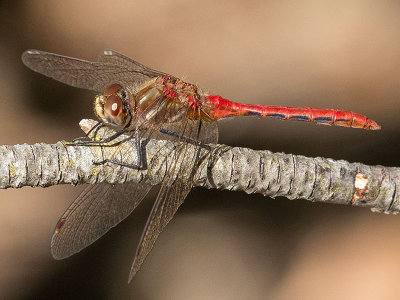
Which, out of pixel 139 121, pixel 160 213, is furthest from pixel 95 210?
pixel 139 121

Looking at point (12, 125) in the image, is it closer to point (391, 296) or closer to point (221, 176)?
point (221, 176)

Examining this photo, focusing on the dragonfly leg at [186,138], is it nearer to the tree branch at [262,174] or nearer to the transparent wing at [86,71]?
the tree branch at [262,174]

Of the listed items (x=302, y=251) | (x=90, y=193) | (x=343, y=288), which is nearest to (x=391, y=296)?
(x=343, y=288)

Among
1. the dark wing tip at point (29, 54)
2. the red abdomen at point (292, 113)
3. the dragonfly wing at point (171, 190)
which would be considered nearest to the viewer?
the dragonfly wing at point (171, 190)

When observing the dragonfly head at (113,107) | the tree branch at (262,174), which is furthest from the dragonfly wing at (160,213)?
the dragonfly head at (113,107)

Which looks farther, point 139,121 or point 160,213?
point 139,121

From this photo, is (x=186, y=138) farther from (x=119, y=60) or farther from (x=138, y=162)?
(x=119, y=60)
